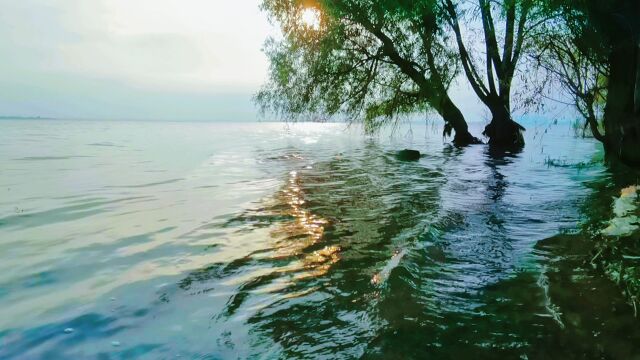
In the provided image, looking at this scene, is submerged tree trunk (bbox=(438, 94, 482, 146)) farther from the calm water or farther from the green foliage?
the calm water

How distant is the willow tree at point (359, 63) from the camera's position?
82.9ft

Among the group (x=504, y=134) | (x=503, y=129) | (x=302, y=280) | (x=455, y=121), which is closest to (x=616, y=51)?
(x=302, y=280)

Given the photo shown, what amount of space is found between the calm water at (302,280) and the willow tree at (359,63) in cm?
1671

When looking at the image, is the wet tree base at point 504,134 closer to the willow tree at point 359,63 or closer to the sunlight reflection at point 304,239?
the willow tree at point 359,63

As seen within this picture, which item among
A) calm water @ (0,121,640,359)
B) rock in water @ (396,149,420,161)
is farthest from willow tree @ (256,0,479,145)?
calm water @ (0,121,640,359)

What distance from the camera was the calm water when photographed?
3871mm

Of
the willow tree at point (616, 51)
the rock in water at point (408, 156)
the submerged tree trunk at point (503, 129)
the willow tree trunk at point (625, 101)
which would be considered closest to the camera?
the willow tree at point (616, 51)

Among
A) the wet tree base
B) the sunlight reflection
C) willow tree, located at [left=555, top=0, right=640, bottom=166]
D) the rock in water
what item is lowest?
the sunlight reflection

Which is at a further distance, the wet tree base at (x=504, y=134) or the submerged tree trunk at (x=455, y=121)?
the submerged tree trunk at (x=455, y=121)

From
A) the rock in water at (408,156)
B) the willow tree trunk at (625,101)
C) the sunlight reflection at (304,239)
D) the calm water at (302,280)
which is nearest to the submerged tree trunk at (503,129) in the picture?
the rock in water at (408,156)

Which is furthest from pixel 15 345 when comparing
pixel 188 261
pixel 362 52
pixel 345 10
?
pixel 362 52

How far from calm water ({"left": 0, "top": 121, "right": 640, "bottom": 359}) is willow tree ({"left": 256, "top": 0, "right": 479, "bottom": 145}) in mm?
16711

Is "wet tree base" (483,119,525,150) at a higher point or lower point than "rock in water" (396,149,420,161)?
higher

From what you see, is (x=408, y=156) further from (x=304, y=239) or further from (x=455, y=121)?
(x=304, y=239)
